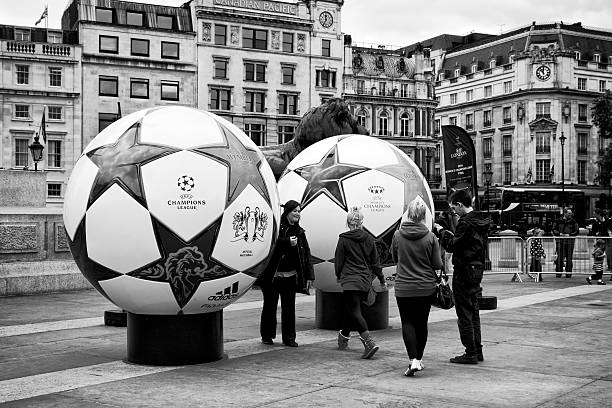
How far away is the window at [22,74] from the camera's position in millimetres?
61344

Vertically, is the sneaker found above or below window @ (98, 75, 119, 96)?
below

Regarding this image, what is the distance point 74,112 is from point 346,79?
30638mm

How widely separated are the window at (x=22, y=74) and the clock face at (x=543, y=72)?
190 ft

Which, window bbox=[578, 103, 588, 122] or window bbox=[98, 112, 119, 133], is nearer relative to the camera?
window bbox=[98, 112, 119, 133]

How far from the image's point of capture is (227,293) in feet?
28.3

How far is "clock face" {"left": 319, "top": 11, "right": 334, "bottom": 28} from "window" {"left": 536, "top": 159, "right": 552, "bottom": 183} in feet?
107

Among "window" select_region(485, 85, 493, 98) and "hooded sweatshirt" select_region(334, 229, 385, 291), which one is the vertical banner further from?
"window" select_region(485, 85, 493, 98)

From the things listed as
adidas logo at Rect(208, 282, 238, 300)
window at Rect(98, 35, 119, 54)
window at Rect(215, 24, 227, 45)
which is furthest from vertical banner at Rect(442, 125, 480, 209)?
window at Rect(215, 24, 227, 45)

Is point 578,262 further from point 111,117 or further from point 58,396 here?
point 111,117

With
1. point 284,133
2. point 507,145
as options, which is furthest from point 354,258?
point 507,145

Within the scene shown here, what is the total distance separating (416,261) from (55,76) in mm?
59024

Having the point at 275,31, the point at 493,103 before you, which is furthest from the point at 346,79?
the point at 493,103

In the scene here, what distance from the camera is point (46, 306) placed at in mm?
15219

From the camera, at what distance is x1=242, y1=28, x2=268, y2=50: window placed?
237 feet
